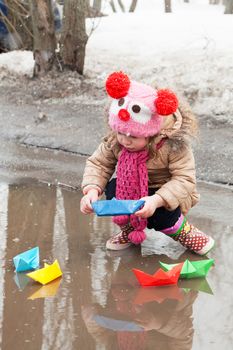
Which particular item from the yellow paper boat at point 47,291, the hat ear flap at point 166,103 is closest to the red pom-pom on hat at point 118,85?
the hat ear flap at point 166,103

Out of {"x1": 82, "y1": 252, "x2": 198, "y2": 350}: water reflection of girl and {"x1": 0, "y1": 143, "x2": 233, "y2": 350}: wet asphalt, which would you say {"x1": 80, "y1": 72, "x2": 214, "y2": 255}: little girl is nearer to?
{"x1": 0, "y1": 143, "x2": 233, "y2": 350}: wet asphalt

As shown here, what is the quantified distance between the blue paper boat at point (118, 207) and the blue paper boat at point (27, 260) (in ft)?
1.45

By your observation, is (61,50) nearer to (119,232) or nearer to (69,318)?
(119,232)

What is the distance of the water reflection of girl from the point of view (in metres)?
3.10

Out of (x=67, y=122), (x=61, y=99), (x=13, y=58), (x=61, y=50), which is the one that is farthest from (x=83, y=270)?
(x=13, y=58)

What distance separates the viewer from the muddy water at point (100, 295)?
313 cm

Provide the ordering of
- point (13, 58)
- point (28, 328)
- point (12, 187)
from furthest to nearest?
point (13, 58) < point (12, 187) < point (28, 328)

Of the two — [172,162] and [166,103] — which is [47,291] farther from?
[166,103]

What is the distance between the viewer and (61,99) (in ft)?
25.9

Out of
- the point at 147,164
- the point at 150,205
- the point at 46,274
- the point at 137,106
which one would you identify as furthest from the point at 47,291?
the point at 137,106

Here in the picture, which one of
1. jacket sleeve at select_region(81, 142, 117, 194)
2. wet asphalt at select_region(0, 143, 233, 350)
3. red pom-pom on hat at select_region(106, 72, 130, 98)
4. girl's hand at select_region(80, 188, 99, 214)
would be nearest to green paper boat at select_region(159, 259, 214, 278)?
wet asphalt at select_region(0, 143, 233, 350)

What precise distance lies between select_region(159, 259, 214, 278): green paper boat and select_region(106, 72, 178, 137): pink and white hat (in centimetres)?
72

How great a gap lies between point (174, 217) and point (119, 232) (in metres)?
0.51

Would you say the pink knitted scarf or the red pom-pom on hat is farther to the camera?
the pink knitted scarf
